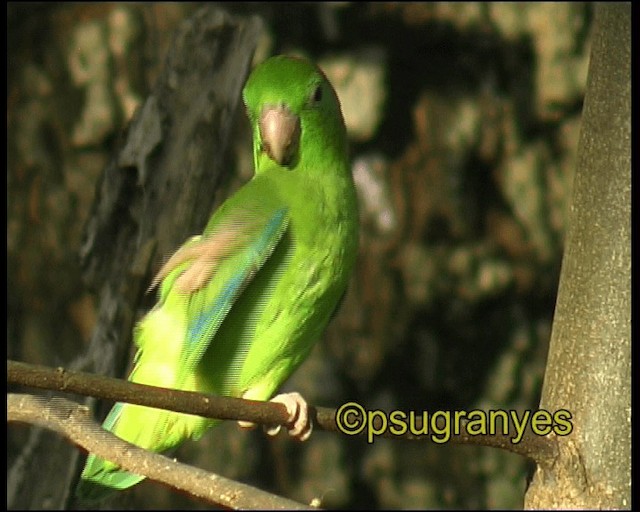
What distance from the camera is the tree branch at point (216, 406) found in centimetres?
121

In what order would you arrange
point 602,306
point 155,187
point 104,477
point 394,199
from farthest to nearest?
point 394,199 → point 155,187 → point 104,477 → point 602,306

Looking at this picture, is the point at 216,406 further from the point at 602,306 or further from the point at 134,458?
the point at 602,306

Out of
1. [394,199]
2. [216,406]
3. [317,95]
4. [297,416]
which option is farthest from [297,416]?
[394,199]

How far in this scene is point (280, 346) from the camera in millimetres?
1842

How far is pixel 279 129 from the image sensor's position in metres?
1.88

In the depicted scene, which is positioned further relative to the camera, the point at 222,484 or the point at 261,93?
the point at 261,93

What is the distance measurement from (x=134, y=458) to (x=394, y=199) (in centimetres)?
163

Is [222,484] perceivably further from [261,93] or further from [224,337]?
[261,93]

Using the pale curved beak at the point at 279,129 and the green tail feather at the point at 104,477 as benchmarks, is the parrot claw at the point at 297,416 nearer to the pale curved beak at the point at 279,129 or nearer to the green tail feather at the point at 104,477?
the green tail feather at the point at 104,477

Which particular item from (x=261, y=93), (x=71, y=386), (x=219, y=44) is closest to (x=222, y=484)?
(x=71, y=386)

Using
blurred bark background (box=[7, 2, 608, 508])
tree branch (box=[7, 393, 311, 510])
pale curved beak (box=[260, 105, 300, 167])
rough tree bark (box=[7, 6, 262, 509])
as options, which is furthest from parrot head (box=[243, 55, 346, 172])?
blurred bark background (box=[7, 2, 608, 508])

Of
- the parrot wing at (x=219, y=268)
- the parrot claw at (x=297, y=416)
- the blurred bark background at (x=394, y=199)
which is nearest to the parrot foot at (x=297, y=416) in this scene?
the parrot claw at (x=297, y=416)

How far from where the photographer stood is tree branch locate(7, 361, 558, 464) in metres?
1.21

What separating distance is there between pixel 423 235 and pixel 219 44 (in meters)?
0.91
